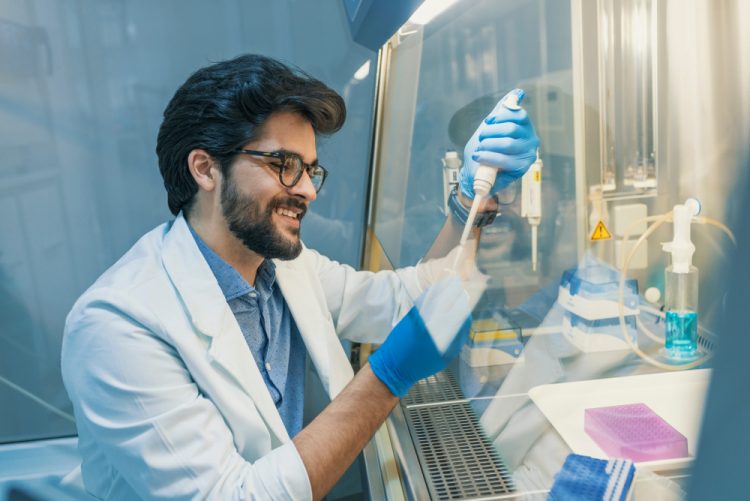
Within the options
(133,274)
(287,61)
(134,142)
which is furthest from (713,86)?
(134,142)

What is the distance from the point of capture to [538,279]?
1.37 meters

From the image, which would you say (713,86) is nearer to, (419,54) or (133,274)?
(133,274)

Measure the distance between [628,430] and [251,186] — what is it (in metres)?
0.93

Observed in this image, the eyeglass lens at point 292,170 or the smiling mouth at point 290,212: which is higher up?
the eyeglass lens at point 292,170

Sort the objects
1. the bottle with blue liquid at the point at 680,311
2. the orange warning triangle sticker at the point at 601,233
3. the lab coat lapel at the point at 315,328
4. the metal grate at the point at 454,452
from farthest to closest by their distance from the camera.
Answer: the lab coat lapel at the point at 315,328 → the orange warning triangle sticker at the point at 601,233 → the metal grate at the point at 454,452 → the bottle with blue liquid at the point at 680,311

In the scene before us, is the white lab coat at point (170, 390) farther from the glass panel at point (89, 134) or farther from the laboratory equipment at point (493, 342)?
the glass panel at point (89, 134)

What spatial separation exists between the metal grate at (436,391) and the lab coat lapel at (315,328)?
0.19 meters

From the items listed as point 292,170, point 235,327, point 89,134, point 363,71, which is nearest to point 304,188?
point 292,170

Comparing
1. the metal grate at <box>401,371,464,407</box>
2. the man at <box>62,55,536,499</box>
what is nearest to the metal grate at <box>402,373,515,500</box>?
the metal grate at <box>401,371,464,407</box>

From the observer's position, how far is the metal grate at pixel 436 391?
140 cm

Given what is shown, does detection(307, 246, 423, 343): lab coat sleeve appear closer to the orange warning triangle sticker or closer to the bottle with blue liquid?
the orange warning triangle sticker

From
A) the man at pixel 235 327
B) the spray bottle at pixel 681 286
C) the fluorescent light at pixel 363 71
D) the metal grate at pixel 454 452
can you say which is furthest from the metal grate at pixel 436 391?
the fluorescent light at pixel 363 71

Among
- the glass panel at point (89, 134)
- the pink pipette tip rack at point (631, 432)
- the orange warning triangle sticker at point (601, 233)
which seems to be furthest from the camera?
the glass panel at point (89, 134)

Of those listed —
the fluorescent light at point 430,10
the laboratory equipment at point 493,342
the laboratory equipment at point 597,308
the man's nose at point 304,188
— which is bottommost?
the laboratory equipment at point 493,342
